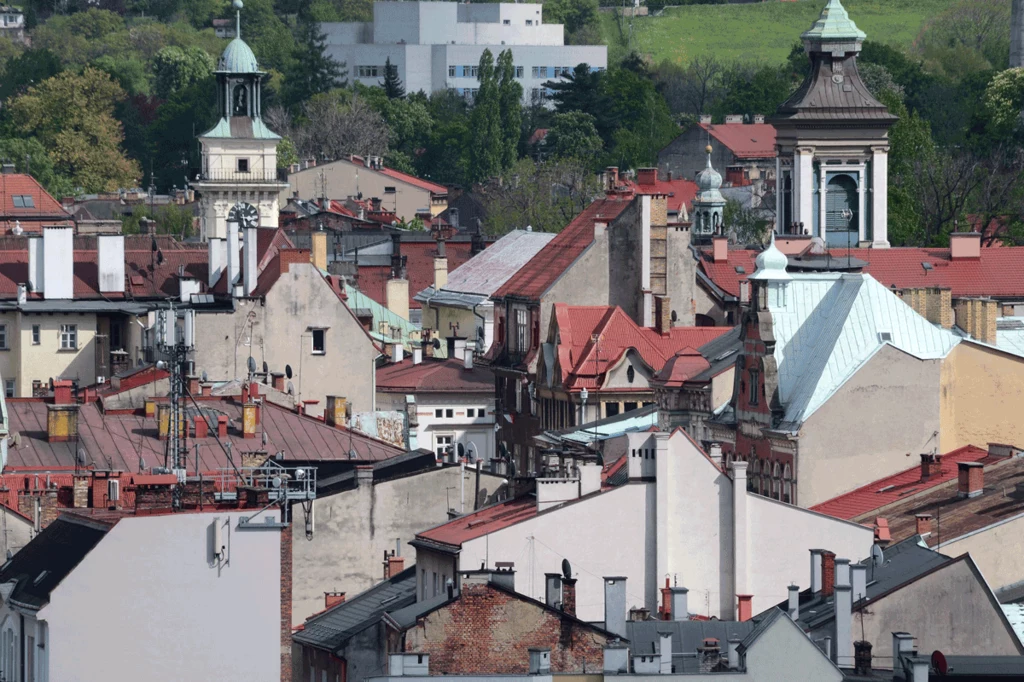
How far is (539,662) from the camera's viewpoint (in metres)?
45.4

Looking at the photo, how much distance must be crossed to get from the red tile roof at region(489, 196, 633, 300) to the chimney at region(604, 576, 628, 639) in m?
44.9

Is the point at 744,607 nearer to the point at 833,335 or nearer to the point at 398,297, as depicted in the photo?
the point at 833,335

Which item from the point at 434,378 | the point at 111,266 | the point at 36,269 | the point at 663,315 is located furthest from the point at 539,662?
the point at 111,266

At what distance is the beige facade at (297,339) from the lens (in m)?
90.7

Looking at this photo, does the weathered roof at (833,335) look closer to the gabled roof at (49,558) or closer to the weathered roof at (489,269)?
the gabled roof at (49,558)

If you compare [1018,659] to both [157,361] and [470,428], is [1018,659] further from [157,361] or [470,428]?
[470,428]

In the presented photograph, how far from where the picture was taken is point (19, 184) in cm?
13875

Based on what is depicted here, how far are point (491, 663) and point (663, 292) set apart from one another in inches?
1918

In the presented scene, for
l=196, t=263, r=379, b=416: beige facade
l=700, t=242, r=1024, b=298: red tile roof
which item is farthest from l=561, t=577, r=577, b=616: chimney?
l=700, t=242, r=1024, b=298: red tile roof

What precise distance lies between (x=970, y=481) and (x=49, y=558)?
834 inches

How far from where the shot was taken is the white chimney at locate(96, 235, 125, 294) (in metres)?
99.2

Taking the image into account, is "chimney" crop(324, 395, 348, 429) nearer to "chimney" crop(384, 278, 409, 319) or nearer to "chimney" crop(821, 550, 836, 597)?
"chimney" crop(821, 550, 836, 597)

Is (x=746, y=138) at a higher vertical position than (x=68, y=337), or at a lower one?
higher

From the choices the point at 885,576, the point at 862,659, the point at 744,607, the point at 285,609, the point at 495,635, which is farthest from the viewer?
the point at 744,607
